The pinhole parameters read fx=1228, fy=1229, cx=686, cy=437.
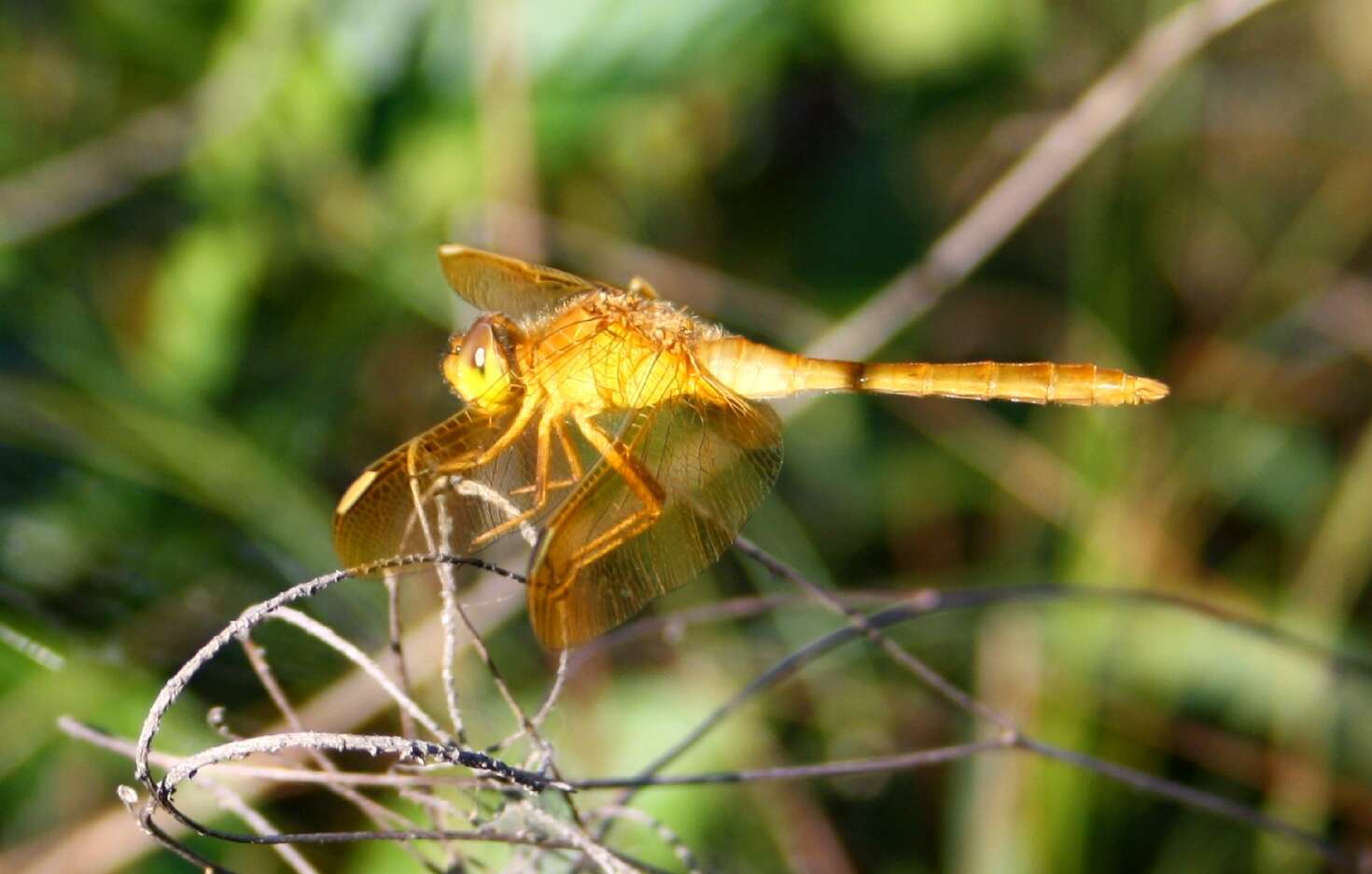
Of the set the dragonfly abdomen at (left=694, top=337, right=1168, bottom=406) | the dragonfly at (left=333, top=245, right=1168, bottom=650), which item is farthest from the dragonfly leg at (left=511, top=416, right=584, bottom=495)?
the dragonfly abdomen at (left=694, top=337, right=1168, bottom=406)

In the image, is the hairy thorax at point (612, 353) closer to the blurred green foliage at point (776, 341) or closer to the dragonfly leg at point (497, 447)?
the dragonfly leg at point (497, 447)

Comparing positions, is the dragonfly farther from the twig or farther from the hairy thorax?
the twig

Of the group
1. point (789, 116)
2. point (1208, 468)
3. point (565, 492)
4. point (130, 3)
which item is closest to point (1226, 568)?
point (1208, 468)

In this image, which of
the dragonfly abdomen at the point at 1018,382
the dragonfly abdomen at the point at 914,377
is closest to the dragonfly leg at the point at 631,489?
the dragonfly abdomen at the point at 914,377

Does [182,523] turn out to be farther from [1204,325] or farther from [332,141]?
[1204,325]

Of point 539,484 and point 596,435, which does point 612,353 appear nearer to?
point 596,435

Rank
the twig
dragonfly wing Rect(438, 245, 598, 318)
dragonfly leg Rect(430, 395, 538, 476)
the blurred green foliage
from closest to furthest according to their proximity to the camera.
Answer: the twig
dragonfly leg Rect(430, 395, 538, 476)
dragonfly wing Rect(438, 245, 598, 318)
the blurred green foliage
